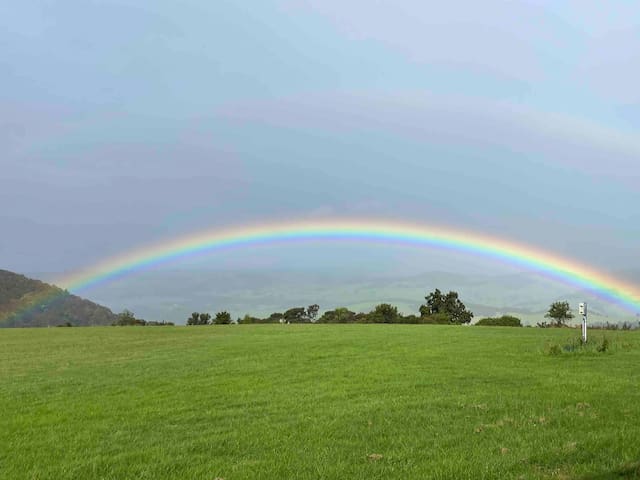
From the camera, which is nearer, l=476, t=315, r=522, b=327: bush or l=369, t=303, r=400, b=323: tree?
l=476, t=315, r=522, b=327: bush

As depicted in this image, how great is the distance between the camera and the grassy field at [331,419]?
26.7 ft

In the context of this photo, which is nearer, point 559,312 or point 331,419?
point 331,419

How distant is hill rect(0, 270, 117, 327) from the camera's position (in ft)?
379

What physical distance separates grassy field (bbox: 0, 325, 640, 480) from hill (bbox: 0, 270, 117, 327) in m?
100

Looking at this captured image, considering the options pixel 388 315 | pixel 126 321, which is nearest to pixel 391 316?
pixel 388 315

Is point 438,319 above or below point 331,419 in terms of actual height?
above

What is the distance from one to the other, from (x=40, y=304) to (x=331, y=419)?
14163 centimetres

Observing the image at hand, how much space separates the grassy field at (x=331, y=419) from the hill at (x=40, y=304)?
329 feet

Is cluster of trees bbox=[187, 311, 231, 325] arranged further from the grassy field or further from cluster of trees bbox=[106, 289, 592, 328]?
the grassy field

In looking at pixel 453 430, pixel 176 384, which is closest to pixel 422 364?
pixel 176 384

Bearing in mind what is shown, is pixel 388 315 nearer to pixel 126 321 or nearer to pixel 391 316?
pixel 391 316

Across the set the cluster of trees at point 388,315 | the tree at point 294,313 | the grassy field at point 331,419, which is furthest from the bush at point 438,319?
the grassy field at point 331,419

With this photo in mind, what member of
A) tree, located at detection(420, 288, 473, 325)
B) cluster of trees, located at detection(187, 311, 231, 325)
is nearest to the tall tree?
cluster of trees, located at detection(187, 311, 231, 325)

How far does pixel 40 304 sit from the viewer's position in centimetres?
13450
